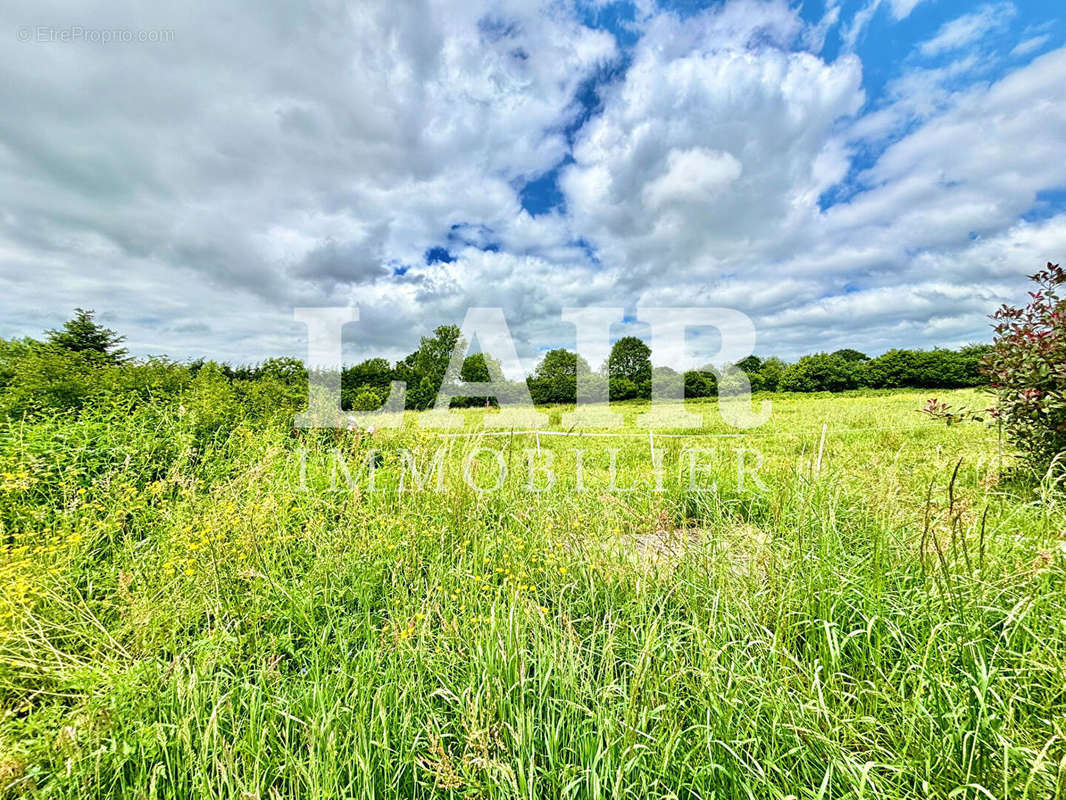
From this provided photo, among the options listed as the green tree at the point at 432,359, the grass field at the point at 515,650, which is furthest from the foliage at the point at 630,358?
the grass field at the point at 515,650

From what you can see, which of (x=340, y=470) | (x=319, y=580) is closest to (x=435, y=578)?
(x=319, y=580)

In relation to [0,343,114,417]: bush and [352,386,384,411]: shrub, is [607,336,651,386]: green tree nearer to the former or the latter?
[352,386,384,411]: shrub

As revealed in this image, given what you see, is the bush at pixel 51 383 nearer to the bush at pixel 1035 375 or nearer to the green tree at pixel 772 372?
the bush at pixel 1035 375

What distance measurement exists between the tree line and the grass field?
4.69 ft

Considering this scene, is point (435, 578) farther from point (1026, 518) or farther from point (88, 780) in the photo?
Result: point (1026, 518)

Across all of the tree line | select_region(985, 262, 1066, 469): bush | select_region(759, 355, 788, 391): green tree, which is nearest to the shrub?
the tree line

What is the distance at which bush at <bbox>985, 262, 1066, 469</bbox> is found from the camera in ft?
13.2

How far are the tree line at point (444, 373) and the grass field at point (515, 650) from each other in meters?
1.43

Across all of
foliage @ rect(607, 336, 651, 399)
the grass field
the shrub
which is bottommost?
the grass field

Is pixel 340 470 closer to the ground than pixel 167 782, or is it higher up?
higher up

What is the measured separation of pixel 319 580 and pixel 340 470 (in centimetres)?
249

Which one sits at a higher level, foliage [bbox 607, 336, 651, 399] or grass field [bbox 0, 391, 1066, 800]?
foliage [bbox 607, 336, 651, 399]

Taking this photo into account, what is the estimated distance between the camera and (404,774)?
1.65 meters

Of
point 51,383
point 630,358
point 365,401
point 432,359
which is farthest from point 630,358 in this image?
point 51,383
